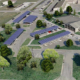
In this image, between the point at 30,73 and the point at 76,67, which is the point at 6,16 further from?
the point at 76,67

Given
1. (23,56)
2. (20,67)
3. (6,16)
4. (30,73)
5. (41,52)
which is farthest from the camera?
(6,16)

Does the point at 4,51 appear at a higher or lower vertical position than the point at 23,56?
higher

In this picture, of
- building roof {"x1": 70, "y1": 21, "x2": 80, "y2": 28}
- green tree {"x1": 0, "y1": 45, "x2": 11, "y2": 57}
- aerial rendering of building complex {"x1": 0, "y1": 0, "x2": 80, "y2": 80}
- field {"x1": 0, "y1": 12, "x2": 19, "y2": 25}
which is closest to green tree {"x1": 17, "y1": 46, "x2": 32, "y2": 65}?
aerial rendering of building complex {"x1": 0, "y1": 0, "x2": 80, "y2": 80}

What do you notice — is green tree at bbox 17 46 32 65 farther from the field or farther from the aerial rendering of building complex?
the field

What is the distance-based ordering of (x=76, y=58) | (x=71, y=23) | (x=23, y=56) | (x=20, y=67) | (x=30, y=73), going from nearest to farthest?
(x=30, y=73)
(x=20, y=67)
(x=23, y=56)
(x=76, y=58)
(x=71, y=23)

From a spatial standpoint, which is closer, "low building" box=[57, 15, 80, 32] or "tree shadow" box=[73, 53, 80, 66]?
"tree shadow" box=[73, 53, 80, 66]

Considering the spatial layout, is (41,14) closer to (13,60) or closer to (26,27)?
(26,27)

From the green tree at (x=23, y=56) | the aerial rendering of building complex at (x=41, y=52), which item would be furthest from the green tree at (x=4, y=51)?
the green tree at (x=23, y=56)

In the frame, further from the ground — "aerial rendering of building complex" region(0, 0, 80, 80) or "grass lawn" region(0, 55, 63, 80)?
"aerial rendering of building complex" region(0, 0, 80, 80)

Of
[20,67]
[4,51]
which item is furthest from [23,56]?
[4,51]

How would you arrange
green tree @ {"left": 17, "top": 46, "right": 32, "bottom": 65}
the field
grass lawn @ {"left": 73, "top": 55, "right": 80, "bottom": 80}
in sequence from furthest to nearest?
the field → green tree @ {"left": 17, "top": 46, "right": 32, "bottom": 65} → grass lawn @ {"left": 73, "top": 55, "right": 80, "bottom": 80}

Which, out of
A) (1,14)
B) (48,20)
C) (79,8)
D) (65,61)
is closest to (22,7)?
(1,14)
